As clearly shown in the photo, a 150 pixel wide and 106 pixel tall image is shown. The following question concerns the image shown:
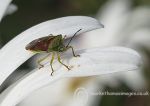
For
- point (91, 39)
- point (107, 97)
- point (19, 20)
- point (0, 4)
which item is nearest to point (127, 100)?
point (107, 97)

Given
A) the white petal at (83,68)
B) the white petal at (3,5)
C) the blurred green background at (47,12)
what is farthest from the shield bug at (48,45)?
the blurred green background at (47,12)

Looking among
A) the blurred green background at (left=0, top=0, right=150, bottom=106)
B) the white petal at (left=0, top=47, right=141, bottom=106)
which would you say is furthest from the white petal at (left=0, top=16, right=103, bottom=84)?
the blurred green background at (left=0, top=0, right=150, bottom=106)

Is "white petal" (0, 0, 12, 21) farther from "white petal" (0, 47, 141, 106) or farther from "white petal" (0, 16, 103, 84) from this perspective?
"white petal" (0, 47, 141, 106)

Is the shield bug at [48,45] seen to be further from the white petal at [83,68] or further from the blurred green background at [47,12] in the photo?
the blurred green background at [47,12]

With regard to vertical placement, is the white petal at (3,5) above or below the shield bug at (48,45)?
above

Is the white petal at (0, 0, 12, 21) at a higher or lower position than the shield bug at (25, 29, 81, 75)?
higher

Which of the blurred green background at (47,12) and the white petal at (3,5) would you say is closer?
the white petal at (3,5)

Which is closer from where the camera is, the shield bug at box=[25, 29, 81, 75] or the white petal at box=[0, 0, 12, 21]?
the shield bug at box=[25, 29, 81, 75]

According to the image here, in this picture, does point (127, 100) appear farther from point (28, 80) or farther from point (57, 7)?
point (57, 7)
